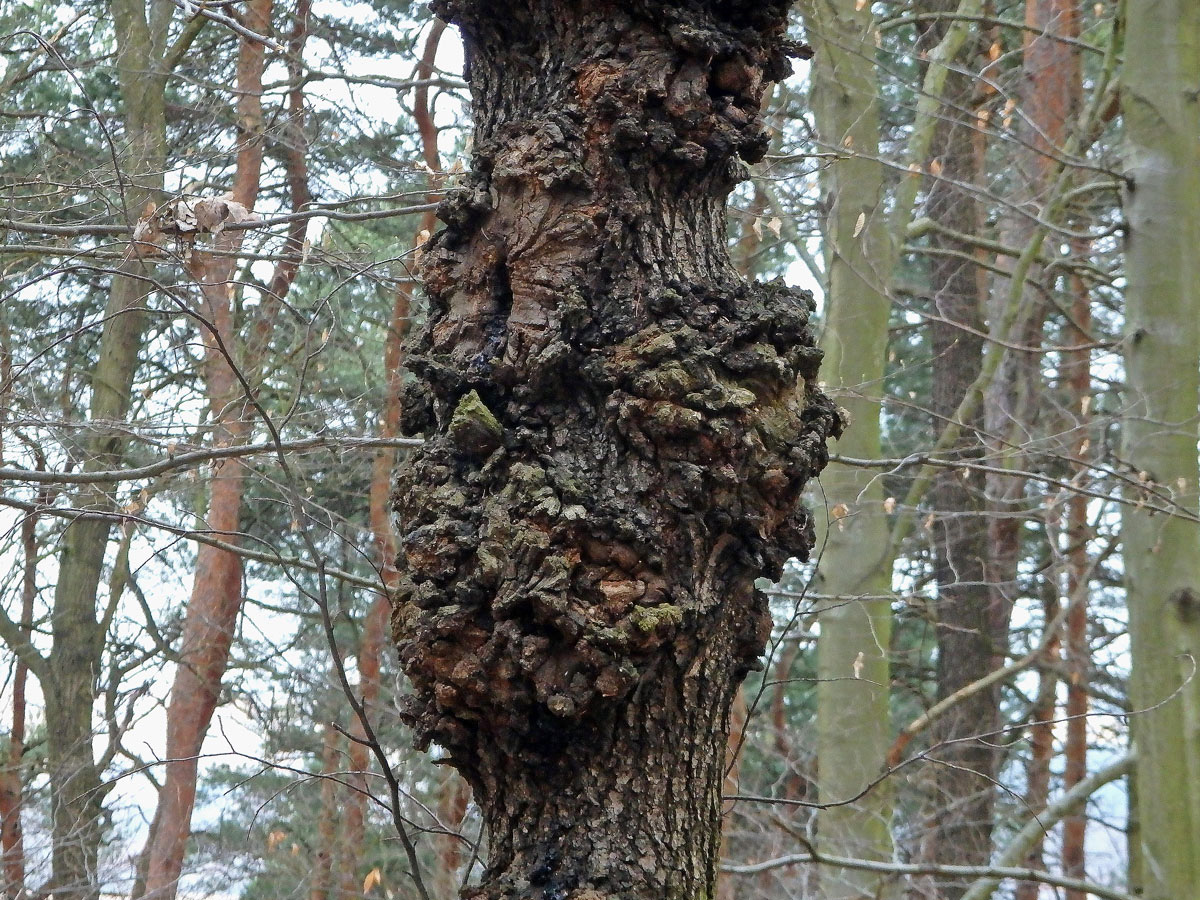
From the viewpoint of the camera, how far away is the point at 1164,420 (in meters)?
5.04

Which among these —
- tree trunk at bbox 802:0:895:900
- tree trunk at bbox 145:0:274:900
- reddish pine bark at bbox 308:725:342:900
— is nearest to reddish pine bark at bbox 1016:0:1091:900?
tree trunk at bbox 802:0:895:900

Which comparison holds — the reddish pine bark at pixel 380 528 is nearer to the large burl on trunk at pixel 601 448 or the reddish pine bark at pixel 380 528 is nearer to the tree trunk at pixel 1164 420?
the tree trunk at pixel 1164 420

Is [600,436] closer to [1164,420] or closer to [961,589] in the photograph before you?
[1164,420]

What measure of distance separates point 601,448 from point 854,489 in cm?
481

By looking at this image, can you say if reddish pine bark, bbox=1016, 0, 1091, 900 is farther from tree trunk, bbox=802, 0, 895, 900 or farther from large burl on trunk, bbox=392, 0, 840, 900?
large burl on trunk, bbox=392, 0, 840, 900

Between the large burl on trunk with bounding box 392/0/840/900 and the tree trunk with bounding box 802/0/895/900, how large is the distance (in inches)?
168

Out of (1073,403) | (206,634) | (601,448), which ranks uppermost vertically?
(1073,403)

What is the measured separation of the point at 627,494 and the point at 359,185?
236 inches

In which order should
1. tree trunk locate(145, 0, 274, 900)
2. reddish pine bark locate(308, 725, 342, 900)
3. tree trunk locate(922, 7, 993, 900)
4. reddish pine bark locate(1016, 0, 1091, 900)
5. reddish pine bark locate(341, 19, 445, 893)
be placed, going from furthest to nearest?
reddish pine bark locate(308, 725, 342, 900) → tree trunk locate(922, 7, 993, 900) → reddish pine bark locate(341, 19, 445, 893) → tree trunk locate(145, 0, 274, 900) → reddish pine bark locate(1016, 0, 1091, 900)

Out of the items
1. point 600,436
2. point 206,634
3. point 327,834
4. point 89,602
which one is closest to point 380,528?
point 206,634

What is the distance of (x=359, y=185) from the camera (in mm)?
7191

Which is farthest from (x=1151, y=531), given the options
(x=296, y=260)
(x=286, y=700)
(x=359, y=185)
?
(x=286, y=700)

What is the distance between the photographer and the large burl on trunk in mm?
1604

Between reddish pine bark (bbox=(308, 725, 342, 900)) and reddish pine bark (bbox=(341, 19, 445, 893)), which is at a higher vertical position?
reddish pine bark (bbox=(341, 19, 445, 893))
